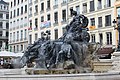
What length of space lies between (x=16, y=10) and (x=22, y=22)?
549 cm

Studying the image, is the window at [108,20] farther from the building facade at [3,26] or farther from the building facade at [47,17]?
the building facade at [3,26]

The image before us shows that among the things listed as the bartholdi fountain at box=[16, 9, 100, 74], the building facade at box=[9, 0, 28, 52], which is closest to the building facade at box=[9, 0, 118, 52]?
the building facade at box=[9, 0, 28, 52]

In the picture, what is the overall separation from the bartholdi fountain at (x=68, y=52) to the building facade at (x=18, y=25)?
45547 mm

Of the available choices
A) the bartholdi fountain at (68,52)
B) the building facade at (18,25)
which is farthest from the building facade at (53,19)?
the bartholdi fountain at (68,52)

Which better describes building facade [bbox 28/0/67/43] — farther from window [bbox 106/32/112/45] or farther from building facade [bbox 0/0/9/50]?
building facade [bbox 0/0/9/50]

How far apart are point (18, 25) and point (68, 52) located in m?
53.2

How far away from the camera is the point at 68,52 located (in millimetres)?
15477

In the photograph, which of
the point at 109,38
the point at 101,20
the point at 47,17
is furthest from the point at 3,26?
the point at 109,38

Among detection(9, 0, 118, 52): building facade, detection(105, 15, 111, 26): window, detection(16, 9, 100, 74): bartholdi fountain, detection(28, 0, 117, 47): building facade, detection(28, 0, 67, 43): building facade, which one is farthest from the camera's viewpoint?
detection(28, 0, 67, 43): building facade

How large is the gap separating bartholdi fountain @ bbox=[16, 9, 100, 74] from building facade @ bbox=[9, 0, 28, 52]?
149 feet

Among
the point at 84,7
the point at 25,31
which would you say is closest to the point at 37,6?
the point at 25,31

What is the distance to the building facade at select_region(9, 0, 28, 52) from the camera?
210 feet

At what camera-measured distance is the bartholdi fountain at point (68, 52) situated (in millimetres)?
15602

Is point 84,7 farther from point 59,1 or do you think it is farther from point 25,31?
point 25,31
